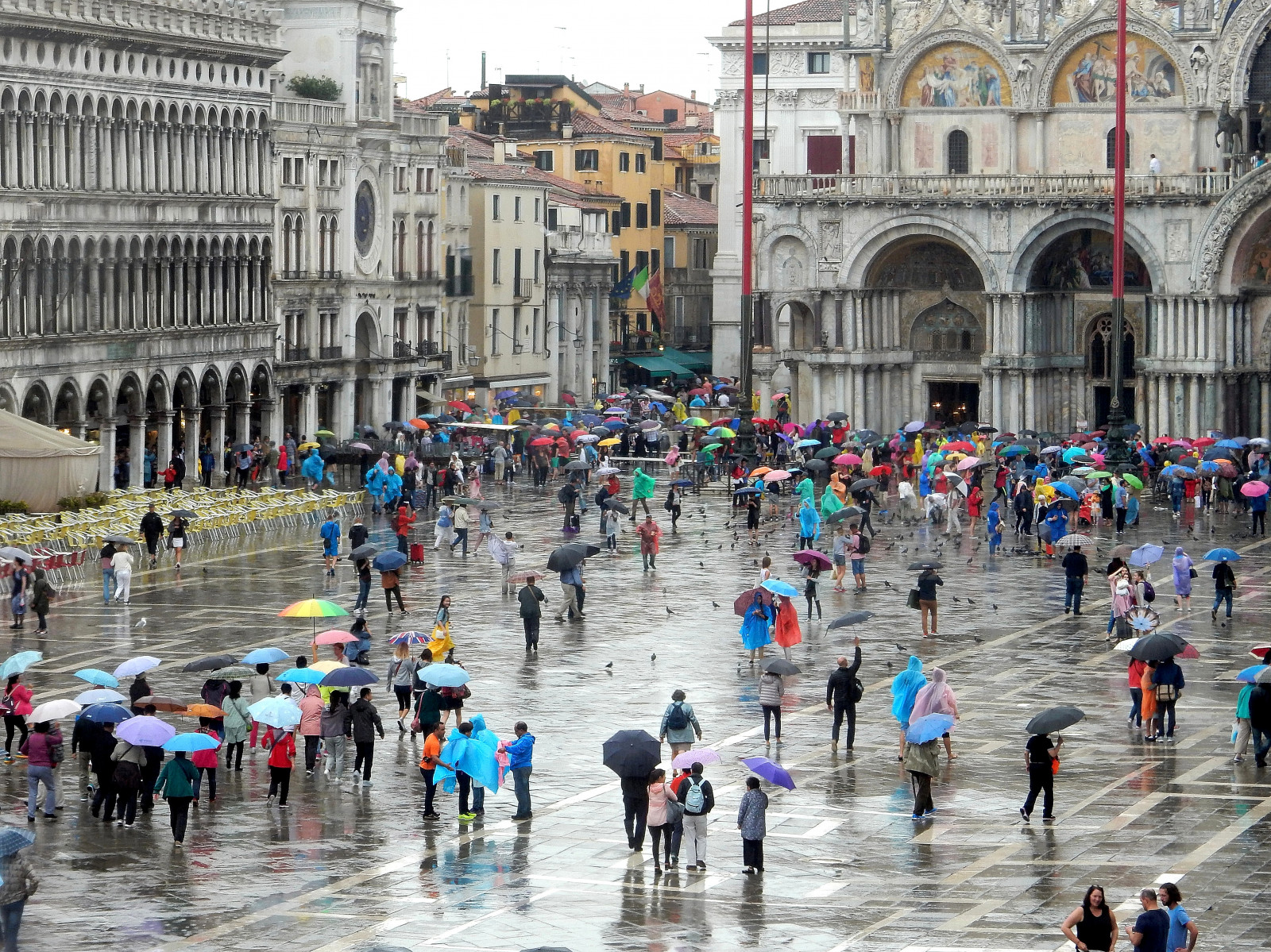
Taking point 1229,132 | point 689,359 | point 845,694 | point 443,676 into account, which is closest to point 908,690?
point 845,694

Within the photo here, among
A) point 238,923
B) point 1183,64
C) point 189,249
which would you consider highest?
point 1183,64

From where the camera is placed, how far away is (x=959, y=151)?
90.1 metres

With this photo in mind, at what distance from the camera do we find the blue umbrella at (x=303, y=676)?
111 feet

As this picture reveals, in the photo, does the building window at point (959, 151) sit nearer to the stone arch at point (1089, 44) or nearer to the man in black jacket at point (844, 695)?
the stone arch at point (1089, 44)

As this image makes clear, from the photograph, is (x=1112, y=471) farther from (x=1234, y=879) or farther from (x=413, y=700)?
(x=1234, y=879)

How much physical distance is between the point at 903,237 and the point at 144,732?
201 feet

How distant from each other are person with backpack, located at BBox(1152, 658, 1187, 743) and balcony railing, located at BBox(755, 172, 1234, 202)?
163ft

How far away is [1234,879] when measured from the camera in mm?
27984

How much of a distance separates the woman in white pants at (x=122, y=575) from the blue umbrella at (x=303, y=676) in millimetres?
16152

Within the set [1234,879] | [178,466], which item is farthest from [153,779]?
[178,466]

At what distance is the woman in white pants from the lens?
163ft

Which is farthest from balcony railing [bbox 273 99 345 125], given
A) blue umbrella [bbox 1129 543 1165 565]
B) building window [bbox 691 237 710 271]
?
blue umbrella [bbox 1129 543 1165 565]

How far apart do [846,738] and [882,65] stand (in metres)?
57.3

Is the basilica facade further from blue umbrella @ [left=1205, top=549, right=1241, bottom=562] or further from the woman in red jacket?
the woman in red jacket
